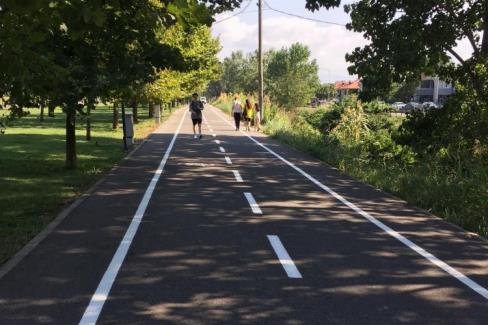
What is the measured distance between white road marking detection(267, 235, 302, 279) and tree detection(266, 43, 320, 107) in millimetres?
63278

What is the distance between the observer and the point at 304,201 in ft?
36.0

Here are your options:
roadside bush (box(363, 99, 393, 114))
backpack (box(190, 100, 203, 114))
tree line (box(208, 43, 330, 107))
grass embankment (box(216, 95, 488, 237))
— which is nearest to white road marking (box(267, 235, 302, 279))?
grass embankment (box(216, 95, 488, 237))

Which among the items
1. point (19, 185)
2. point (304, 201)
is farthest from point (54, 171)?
point (304, 201)

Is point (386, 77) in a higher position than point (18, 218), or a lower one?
higher

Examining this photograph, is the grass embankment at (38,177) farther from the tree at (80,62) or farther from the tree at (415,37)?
the tree at (415,37)

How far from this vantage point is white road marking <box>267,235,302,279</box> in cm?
613

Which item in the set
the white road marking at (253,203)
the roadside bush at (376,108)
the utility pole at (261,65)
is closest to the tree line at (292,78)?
the utility pole at (261,65)

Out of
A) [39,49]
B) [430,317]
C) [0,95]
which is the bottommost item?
[430,317]

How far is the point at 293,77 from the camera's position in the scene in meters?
76.4

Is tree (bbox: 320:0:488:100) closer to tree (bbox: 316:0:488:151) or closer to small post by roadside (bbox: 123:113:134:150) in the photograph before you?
tree (bbox: 316:0:488:151)

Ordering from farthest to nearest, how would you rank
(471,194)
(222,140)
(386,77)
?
(222,140) → (386,77) → (471,194)

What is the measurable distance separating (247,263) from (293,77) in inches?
2812

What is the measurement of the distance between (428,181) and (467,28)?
6.57 metres

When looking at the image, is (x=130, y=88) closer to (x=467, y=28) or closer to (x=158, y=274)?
(x=158, y=274)
